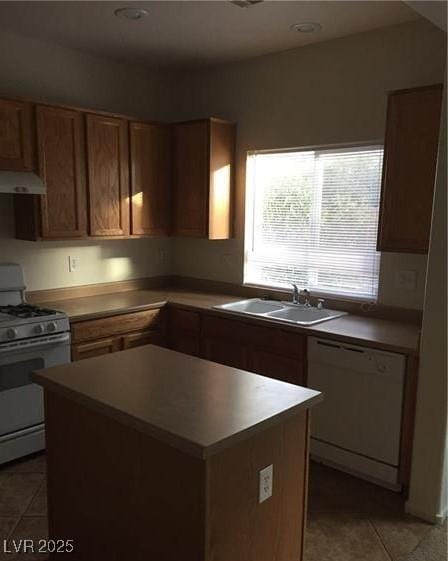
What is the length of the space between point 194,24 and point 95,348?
2.25 meters

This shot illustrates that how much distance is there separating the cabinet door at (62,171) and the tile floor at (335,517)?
1.61 metres

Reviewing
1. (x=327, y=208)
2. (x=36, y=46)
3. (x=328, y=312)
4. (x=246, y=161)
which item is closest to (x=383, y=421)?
(x=328, y=312)

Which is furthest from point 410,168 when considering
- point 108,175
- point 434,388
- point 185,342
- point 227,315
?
point 108,175


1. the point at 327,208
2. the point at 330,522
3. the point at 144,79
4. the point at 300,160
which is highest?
the point at 144,79

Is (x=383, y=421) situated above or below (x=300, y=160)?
below

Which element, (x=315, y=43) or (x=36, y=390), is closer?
(x=36, y=390)

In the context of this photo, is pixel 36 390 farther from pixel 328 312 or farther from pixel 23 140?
pixel 328 312

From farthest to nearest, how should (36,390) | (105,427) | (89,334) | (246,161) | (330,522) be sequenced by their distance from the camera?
(246,161) < (89,334) < (36,390) < (330,522) < (105,427)

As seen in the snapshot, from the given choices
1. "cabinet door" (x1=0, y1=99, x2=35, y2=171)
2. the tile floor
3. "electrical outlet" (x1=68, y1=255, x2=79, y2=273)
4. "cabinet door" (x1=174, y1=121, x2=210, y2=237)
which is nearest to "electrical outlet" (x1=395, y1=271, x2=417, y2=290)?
the tile floor

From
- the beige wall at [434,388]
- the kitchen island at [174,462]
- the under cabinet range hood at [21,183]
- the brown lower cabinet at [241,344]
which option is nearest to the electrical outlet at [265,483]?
the kitchen island at [174,462]

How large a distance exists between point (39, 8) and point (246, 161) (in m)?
1.82

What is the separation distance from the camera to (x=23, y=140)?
326 cm

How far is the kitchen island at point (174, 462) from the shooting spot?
151 cm

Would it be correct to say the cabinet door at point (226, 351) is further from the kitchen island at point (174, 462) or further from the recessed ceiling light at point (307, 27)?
the recessed ceiling light at point (307, 27)
